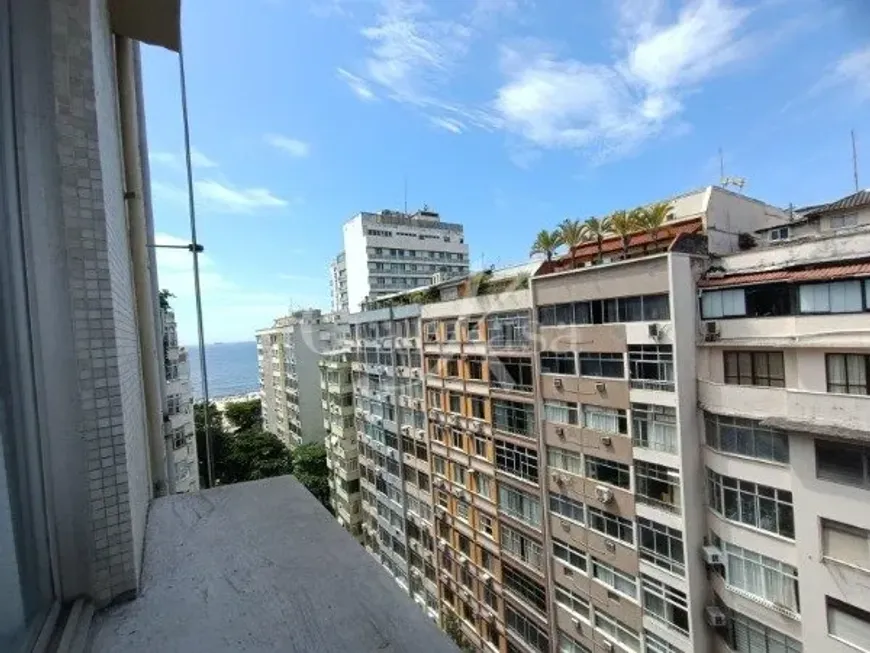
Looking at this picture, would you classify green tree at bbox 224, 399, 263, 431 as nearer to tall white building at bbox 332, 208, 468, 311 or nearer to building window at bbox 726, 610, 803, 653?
tall white building at bbox 332, 208, 468, 311

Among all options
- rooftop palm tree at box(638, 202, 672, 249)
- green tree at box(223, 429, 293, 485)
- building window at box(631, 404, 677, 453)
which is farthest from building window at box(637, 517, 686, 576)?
green tree at box(223, 429, 293, 485)

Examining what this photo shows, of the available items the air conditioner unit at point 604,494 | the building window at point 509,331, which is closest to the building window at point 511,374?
the building window at point 509,331

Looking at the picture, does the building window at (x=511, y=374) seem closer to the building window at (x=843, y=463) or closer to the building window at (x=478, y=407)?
the building window at (x=478, y=407)

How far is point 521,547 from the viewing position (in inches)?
510

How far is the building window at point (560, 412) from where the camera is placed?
10789 mm

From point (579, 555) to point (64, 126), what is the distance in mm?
12274

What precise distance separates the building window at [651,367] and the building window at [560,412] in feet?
6.00

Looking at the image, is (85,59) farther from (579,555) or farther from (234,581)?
(579,555)

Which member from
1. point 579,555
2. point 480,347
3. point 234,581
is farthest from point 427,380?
point 234,581

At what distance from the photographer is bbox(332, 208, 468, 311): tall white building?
39.2 meters

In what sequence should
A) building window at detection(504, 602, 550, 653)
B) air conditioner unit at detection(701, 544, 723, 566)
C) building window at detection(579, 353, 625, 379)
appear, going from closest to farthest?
air conditioner unit at detection(701, 544, 723, 566) → building window at detection(579, 353, 625, 379) → building window at detection(504, 602, 550, 653)

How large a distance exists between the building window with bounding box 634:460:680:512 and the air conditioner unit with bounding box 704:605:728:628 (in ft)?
5.76

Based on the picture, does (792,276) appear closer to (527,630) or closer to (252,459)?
(527,630)

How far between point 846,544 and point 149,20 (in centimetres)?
988
